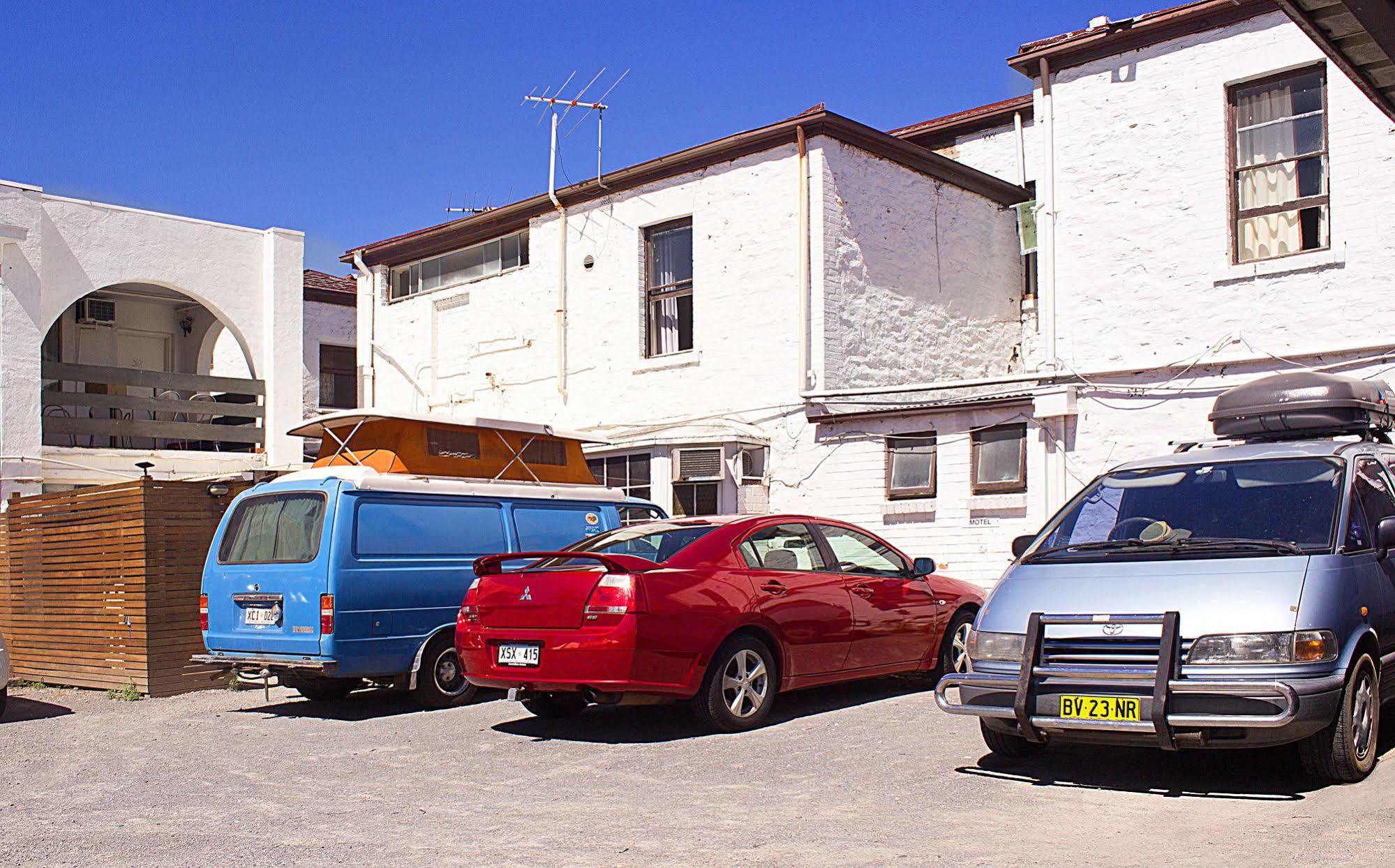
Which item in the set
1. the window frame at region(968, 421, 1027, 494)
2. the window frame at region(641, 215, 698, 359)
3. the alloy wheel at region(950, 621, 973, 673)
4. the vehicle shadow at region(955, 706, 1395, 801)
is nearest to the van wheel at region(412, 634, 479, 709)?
the alloy wheel at region(950, 621, 973, 673)

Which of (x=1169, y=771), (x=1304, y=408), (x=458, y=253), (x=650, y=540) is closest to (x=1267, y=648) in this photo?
(x=1169, y=771)

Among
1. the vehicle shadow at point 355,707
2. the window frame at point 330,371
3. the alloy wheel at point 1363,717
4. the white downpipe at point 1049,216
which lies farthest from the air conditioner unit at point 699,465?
the window frame at point 330,371

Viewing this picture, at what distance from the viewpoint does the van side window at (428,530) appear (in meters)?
10.1

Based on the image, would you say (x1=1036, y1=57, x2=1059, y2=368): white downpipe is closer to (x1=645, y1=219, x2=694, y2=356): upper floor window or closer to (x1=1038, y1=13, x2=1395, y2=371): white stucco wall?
(x1=1038, y1=13, x2=1395, y2=371): white stucco wall

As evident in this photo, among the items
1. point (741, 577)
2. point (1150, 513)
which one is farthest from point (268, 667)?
point (1150, 513)

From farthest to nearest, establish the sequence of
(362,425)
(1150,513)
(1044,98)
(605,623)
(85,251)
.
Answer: (85,251) → (1044,98) → (362,425) → (605,623) → (1150,513)

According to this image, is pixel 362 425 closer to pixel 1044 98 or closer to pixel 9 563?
pixel 9 563

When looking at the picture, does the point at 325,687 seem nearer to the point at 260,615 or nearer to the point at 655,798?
the point at 260,615

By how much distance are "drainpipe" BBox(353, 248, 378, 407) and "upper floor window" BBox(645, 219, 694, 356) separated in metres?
6.25

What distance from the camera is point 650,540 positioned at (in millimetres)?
9289

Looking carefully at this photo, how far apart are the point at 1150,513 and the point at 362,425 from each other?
7248 millimetres

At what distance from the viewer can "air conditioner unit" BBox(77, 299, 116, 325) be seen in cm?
2134

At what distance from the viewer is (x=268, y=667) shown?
10.1m

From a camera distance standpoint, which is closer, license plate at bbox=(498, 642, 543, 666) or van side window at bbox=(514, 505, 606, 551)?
license plate at bbox=(498, 642, 543, 666)
